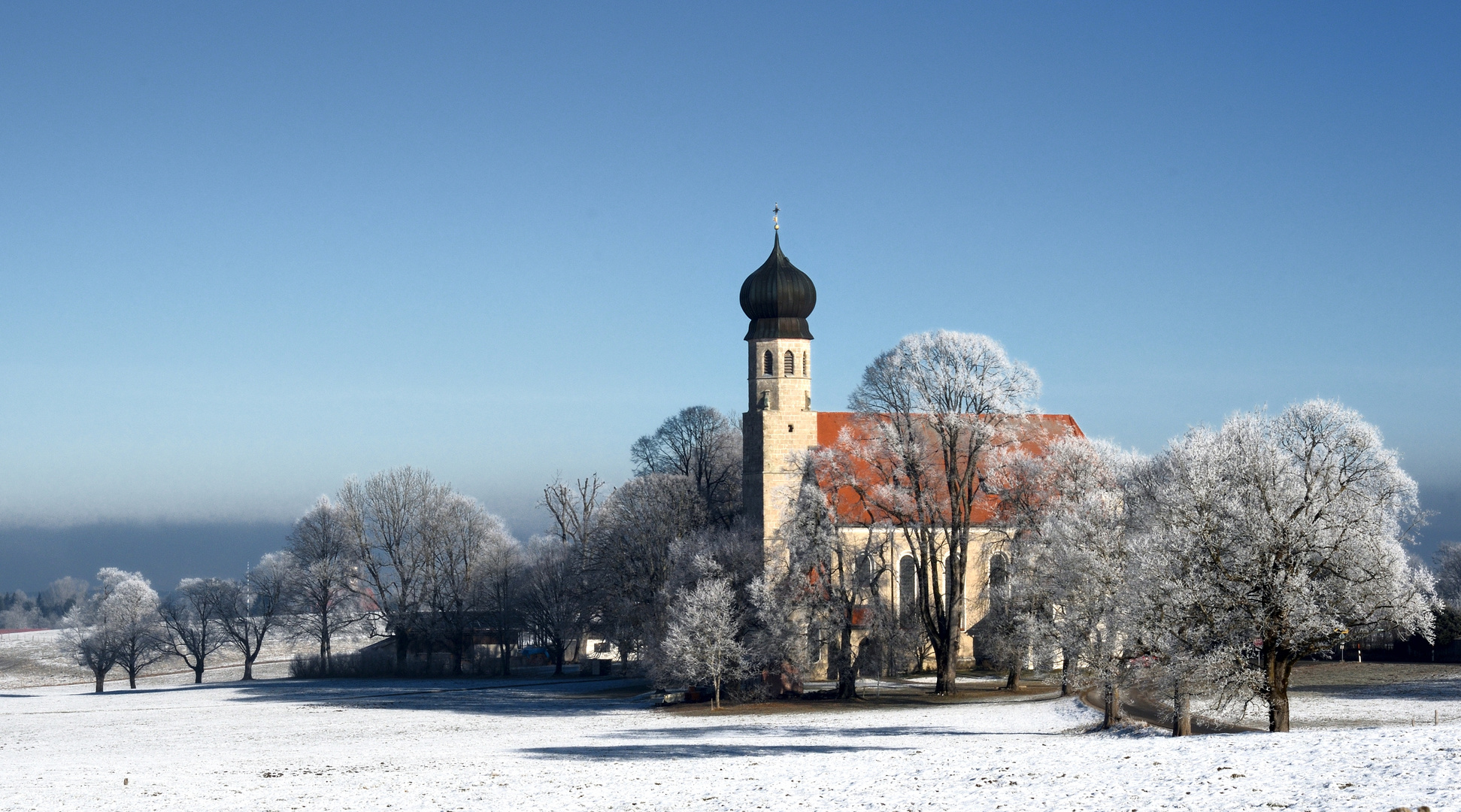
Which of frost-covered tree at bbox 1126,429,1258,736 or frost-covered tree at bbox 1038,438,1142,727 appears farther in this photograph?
frost-covered tree at bbox 1038,438,1142,727

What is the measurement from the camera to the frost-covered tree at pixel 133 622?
72.2m

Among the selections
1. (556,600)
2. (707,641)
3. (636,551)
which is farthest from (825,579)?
(556,600)

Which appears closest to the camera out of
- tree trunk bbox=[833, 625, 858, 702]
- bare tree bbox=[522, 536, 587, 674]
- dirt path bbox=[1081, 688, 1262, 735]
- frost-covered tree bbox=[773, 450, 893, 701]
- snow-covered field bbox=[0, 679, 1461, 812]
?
snow-covered field bbox=[0, 679, 1461, 812]

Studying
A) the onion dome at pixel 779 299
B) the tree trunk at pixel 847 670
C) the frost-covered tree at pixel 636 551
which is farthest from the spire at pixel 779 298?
the tree trunk at pixel 847 670

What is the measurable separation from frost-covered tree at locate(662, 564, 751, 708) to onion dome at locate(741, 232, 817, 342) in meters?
15.5

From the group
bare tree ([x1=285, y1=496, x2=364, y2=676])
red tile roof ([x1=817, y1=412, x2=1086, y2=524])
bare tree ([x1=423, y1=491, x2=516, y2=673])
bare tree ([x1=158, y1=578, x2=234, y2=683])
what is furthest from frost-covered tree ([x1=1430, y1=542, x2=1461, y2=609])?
bare tree ([x1=158, y1=578, x2=234, y2=683])

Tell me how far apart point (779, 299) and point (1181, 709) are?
105ft

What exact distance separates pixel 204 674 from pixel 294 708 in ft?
112

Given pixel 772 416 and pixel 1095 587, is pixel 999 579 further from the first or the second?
pixel 1095 587

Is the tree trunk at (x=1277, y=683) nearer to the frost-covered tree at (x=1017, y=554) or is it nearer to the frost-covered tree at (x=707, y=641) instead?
the frost-covered tree at (x=1017, y=554)

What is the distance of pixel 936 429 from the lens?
46.6 m

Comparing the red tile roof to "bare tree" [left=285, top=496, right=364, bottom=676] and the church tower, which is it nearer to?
the church tower

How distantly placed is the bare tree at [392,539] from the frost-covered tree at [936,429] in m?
37.4

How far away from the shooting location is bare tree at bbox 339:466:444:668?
251ft
